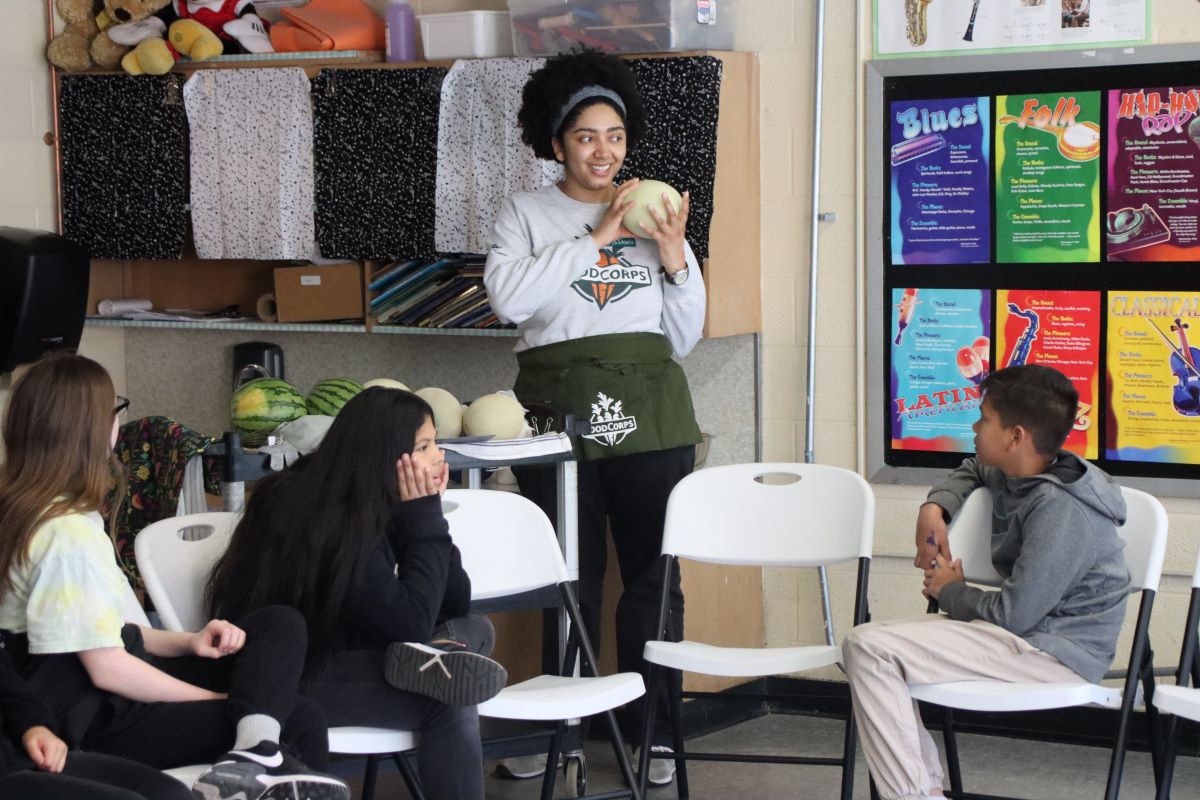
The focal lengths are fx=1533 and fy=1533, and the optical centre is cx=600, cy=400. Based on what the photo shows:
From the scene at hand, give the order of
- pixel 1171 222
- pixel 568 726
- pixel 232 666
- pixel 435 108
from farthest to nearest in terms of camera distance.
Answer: pixel 435 108 → pixel 1171 222 → pixel 568 726 → pixel 232 666

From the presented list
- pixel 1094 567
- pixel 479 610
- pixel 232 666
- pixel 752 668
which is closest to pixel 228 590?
pixel 232 666

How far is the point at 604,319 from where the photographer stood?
3479mm

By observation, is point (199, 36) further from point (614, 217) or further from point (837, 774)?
point (837, 774)

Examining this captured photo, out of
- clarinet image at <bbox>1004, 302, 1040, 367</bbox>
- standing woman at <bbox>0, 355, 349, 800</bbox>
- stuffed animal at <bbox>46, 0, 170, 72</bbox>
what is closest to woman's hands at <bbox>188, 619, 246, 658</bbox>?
standing woman at <bbox>0, 355, 349, 800</bbox>

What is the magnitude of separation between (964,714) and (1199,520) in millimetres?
769

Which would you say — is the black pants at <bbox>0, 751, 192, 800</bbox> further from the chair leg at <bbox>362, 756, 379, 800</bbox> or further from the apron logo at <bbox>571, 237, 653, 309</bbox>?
the apron logo at <bbox>571, 237, 653, 309</bbox>

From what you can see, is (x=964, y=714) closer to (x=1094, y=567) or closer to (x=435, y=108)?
(x=1094, y=567)

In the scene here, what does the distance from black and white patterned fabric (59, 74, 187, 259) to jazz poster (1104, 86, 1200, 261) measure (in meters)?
2.71

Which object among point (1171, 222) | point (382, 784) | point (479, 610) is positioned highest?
point (1171, 222)

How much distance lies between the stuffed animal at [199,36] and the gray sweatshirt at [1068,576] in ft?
9.19

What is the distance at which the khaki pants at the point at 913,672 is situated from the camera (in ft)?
9.39

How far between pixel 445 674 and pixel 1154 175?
2.24 m

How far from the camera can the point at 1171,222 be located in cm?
369

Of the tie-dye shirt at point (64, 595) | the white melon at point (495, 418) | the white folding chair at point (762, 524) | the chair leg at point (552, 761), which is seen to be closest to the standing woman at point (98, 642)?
the tie-dye shirt at point (64, 595)
